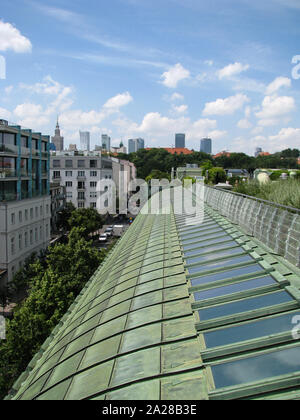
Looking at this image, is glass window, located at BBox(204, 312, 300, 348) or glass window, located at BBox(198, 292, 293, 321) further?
glass window, located at BBox(198, 292, 293, 321)

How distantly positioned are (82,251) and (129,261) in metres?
14.2

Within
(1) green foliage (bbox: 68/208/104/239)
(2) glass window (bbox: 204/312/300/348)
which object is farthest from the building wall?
(2) glass window (bbox: 204/312/300/348)

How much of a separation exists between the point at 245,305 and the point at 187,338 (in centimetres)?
103

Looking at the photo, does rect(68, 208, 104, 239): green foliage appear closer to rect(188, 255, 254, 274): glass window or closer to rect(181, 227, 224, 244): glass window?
rect(181, 227, 224, 244): glass window

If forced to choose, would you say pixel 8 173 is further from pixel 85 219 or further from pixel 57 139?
pixel 57 139

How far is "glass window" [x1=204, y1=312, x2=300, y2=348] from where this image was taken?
13.5 feet

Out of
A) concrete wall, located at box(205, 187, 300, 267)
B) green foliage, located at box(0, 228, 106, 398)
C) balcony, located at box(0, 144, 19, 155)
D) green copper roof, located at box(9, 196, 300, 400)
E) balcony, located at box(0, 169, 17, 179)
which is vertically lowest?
green foliage, located at box(0, 228, 106, 398)

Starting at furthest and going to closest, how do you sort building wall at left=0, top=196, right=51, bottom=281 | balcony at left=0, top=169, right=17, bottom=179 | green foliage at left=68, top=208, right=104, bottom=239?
green foliage at left=68, top=208, right=104, bottom=239
balcony at left=0, top=169, right=17, bottom=179
building wall at left=0, top=196, right=51, bottom=281

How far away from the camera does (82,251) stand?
24000 mm

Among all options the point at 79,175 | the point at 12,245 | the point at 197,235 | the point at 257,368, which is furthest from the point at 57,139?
the point at 257,368

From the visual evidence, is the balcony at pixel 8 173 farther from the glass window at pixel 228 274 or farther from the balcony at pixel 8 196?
the glass window at pixel 228 274

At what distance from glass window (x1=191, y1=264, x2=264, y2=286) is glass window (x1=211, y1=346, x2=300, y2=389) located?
8.09 ft

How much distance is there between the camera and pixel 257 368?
140 inches
